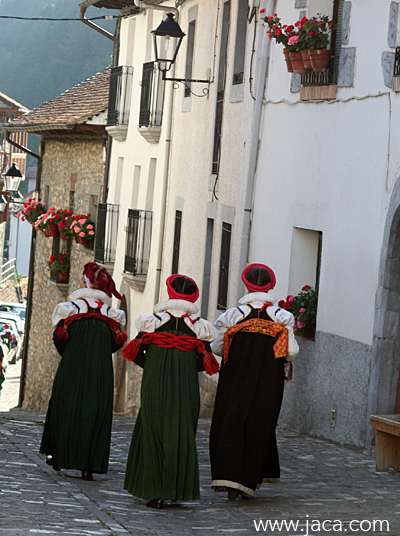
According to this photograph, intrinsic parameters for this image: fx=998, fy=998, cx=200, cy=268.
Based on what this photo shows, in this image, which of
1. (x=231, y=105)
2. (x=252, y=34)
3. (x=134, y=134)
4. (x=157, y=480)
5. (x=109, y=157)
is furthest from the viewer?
(x=109, y=157)

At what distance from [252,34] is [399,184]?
5.21m

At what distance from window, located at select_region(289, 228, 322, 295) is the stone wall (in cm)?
1102

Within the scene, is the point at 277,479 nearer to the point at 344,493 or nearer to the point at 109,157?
the point at 344,493

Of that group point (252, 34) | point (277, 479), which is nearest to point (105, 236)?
point (252, 34)

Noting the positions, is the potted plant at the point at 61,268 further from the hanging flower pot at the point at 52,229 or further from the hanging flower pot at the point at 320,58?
the hanging flower pot at the point at 320,58

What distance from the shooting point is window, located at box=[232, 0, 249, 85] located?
47.5 ft

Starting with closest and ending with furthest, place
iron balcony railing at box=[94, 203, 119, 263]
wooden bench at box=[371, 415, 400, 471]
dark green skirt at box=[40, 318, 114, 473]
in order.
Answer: dark green skirt at box=[40, 318, 114, 473] → wooden bench at box=[371, 415, 400, 471] → iron balcony railing at box=[94, 203, 119, 263]

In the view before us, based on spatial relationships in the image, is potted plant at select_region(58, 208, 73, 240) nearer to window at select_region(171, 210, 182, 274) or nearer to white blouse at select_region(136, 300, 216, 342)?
window at select_region(171, 210, 182, 274)

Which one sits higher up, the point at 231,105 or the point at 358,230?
the point at 231,105

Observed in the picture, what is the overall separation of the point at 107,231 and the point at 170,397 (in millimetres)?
14027

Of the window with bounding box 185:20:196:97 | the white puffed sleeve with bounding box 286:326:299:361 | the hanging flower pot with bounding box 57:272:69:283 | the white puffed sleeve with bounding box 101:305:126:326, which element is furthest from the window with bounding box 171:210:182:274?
the white puffed sleeve with bounding box 286:326:299:361

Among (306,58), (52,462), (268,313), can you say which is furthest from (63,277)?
(268,313)

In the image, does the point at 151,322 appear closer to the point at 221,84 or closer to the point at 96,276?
the point at 96,276

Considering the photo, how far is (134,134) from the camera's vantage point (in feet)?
67.7
